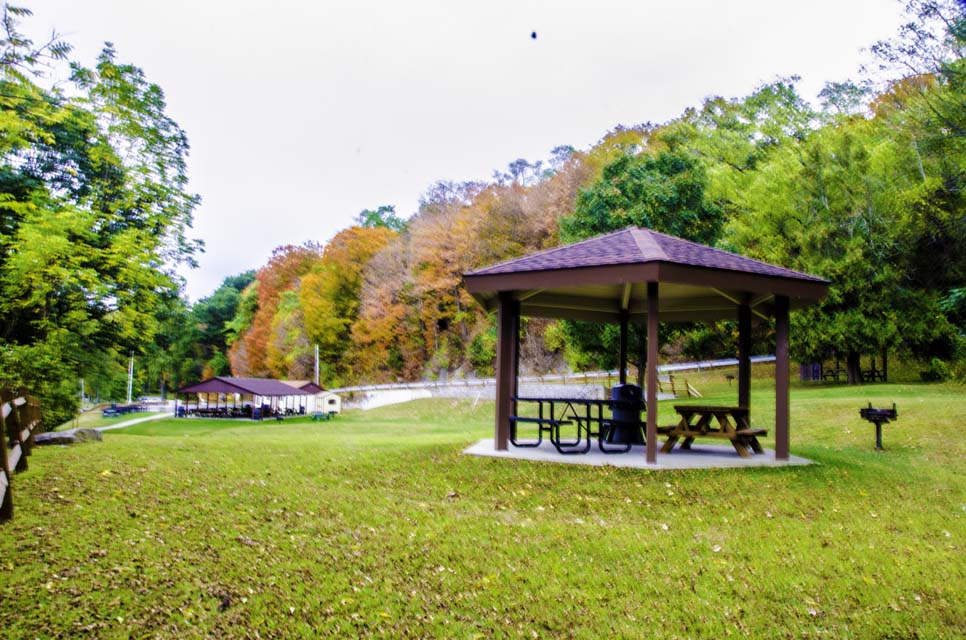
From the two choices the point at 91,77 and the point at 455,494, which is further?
the point at 455,494

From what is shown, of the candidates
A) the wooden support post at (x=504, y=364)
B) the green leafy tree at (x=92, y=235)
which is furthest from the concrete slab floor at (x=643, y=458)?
the green leafy tree at (x=92, y=235)

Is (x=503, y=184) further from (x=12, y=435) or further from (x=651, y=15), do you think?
(x=12, y=435)

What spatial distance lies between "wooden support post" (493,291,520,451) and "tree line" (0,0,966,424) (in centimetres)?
559

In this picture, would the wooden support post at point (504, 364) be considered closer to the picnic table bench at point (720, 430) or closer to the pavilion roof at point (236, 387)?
the picnic table bench at point (720, 430)

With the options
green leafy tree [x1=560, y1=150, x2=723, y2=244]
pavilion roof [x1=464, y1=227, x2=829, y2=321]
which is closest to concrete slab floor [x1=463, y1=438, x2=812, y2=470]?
pavilion roof [x1=464, y1=227, x2=829, y2=321]

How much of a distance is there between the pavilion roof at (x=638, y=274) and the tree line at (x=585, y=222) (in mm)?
4821

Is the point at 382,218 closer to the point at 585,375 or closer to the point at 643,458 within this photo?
the point at 585,375

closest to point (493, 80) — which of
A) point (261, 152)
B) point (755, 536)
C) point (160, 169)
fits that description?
point (261, 152)

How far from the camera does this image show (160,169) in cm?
2278

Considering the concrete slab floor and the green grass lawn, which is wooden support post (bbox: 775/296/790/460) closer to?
the concrete slab floor

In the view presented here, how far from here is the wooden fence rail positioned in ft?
18.4

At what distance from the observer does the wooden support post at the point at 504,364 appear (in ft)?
34.0

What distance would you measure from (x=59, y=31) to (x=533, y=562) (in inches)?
212

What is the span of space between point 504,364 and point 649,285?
8.33 ft
